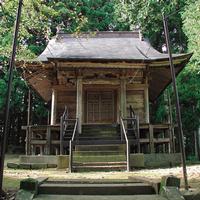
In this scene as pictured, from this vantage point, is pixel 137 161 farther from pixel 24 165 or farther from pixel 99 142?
pixel 24 165

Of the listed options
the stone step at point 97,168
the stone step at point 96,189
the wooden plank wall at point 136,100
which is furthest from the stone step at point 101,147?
the stone step at point 96,189

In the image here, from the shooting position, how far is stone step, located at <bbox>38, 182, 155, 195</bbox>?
243 inches

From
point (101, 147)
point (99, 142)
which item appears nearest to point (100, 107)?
point (99, 142)

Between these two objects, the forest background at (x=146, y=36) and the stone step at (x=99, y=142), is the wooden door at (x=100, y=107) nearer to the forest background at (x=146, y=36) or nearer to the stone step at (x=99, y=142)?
the forest background at (x=146, y=36)

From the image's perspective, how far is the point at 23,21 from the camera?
1005 centimetres

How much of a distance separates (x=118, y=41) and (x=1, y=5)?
40.7 ft

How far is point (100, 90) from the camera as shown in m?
18.9

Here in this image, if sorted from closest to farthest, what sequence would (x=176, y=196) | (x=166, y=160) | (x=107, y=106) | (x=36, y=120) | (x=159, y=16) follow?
(x=176, y=196)
(x=166, y=160)
(x=107, y=106)
(x=159, y=16)
(x=36, y=120)

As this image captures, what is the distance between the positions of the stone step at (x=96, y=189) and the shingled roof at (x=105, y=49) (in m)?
8.77

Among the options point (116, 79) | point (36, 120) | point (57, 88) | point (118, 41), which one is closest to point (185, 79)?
point (118, 41)

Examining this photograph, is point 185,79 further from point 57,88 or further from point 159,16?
point 57,88

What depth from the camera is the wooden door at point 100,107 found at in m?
18.6

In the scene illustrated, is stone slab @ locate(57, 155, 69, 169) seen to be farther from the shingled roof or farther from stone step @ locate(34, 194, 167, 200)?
stone step @ locate(34, 194, 167, 200)

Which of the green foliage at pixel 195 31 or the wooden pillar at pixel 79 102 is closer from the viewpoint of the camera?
the wooden pillar at pixel 79 102
